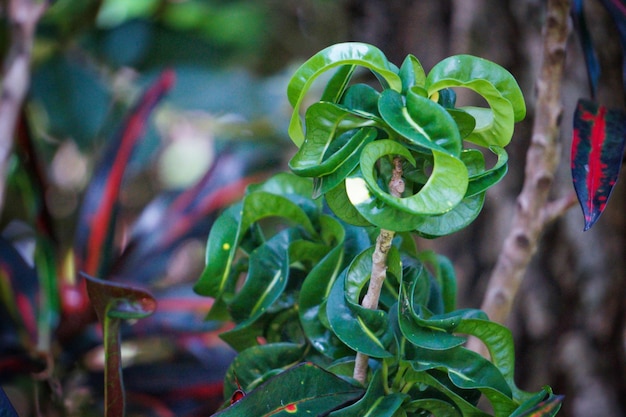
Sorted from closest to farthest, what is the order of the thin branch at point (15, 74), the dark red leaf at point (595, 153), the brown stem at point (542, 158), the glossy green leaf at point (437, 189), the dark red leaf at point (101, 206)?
the glossy green leaf at point (437, 189) → the dark red leaf at point (595, 153) → the brown stem at point (542, 158) → the thin branch at point (15, 74) → the dark red leaf at point (101, 206)

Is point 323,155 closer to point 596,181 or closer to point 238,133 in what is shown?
point 596,181

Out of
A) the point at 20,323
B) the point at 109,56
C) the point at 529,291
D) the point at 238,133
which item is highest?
the point at 109,56

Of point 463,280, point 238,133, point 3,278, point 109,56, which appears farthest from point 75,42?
point 463,280

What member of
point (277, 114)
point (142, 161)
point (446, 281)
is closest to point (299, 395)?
point (446, 281)

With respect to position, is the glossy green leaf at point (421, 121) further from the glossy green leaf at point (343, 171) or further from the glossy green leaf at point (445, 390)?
the glossy green leaf at point (445, 390)

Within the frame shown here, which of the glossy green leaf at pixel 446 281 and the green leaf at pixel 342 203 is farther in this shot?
the glossy green leaf at pixel 446 281

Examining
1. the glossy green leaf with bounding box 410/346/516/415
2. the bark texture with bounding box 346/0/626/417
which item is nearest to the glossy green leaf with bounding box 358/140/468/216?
the glossy green leaf with bounding box 410/346/516/415

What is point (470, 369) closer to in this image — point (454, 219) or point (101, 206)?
point (454, 219)

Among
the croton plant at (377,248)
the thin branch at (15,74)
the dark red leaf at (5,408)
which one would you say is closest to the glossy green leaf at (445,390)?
the croton plant at (377,248)
